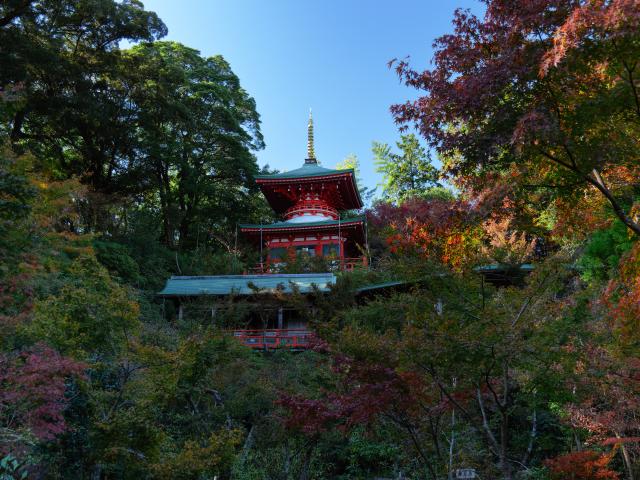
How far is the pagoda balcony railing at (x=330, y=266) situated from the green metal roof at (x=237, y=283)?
3.80 ft

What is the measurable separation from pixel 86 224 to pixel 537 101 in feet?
62.8

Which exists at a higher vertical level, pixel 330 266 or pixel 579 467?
pixel 330 266

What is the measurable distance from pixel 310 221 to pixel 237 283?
20.1ft

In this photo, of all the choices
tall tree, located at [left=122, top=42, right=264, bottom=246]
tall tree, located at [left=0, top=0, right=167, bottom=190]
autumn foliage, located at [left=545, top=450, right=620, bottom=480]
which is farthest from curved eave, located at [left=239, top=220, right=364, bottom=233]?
autumn foliage, located at [left=545, top=450, right=620, bottom=480]

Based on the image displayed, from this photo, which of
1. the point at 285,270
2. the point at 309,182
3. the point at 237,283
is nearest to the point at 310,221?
the point at 309,182

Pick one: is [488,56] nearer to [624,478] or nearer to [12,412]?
[12,412]

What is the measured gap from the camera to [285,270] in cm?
2123

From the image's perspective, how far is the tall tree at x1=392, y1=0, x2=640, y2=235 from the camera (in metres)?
4.49

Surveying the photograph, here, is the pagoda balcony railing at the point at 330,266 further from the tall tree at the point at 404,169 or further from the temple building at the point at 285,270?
the tall tree at the point at 404,169

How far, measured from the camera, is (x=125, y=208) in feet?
75.7

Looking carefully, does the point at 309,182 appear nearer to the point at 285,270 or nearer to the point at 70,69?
the point at 285,270

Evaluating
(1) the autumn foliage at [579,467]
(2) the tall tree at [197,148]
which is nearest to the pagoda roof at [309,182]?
(2) the tall tree at [197,148]

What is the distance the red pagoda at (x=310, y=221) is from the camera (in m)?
23.8

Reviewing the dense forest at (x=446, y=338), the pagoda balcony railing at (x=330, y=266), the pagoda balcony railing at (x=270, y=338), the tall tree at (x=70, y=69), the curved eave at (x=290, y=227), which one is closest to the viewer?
the dense forest at (x=446, y=338)
